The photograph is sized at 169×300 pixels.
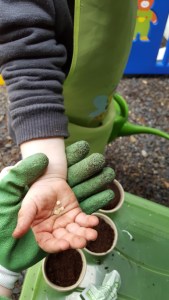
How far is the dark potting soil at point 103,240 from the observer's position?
3.39 feet

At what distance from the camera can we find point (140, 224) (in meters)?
1.15

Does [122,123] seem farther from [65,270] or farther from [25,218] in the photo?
[25,218]

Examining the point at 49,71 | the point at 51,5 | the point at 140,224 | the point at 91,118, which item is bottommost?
the point at 140,224

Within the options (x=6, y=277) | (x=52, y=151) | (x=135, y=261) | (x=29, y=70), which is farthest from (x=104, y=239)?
(x=29, y=70)

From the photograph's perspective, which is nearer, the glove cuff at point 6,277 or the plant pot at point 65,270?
the glove cuff at point 6,277

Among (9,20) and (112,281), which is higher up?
(9,20)

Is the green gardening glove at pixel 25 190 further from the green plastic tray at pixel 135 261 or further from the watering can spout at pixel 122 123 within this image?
the watering can spout at pixel 122 123

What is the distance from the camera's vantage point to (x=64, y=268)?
3.21ft

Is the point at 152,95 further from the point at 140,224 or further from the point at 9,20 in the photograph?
the point at 9,20

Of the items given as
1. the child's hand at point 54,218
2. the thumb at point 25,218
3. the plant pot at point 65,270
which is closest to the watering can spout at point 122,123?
the plant pot at point 65,270

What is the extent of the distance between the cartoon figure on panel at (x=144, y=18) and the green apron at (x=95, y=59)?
692mm

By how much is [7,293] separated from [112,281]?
27cm

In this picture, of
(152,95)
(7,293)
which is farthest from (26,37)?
(152,95)

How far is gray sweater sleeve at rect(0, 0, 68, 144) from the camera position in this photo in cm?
72
